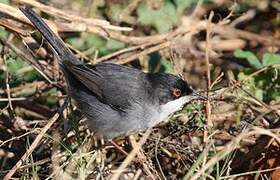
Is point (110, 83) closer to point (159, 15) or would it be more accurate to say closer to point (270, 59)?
point (270, 59)

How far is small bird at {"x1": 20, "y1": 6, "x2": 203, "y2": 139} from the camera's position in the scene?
4.48 meters

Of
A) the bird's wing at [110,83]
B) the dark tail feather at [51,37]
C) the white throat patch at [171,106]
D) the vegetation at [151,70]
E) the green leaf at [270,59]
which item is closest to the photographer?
the vegetation at [151,70]

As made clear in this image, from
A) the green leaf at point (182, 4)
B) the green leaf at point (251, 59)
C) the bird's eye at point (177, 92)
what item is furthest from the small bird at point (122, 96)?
the green leaf at point (182, 4)

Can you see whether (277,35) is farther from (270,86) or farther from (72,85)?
(72,85)

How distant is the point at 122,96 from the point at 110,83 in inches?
5.4

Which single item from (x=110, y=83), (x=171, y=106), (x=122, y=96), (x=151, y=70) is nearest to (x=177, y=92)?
(x=171, y=106)

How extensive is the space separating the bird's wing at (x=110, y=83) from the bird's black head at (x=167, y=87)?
0.11 metres

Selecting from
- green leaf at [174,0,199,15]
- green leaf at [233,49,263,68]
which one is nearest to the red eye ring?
green leaf at [233,49,263,68]

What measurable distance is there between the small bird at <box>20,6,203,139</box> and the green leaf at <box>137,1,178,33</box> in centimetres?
161

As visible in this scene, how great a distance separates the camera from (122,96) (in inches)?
180

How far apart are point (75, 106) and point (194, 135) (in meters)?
0.94

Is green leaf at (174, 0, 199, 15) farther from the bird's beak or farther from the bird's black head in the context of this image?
the bird's beak

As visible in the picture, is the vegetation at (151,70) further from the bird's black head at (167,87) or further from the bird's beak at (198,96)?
the bird's black head at (167,87)

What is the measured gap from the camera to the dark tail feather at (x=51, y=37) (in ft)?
15.7
